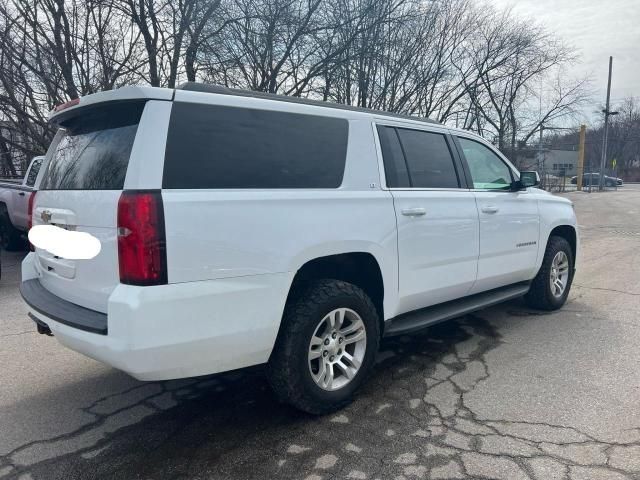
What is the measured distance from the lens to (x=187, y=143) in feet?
8.43

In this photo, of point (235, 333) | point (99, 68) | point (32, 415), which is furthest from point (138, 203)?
point (99, 68)

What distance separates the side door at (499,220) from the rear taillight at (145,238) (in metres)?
2.83

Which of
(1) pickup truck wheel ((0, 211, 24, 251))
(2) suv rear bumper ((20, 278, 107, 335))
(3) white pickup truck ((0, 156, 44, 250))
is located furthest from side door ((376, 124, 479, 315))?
(1) pickup truck wheel ((0, 211, 24, 251))

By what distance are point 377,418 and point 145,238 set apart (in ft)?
5.93

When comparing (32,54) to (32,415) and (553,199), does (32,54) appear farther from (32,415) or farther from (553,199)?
(553,199)

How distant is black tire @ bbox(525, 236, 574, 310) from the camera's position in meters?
5.23

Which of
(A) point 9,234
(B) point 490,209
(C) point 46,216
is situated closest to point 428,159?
(B) point 490,209

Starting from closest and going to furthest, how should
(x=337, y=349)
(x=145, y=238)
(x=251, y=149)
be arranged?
(x=145, y=238), (x=251, y=149), (x=337, y=349)

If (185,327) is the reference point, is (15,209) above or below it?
above

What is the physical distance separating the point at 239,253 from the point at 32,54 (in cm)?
1142

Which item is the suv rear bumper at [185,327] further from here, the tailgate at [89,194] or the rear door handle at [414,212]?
the rear door handle at [414,212]

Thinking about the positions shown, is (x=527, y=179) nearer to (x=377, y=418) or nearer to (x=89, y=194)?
(x=377, y=418)

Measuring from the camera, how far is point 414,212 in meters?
3.58

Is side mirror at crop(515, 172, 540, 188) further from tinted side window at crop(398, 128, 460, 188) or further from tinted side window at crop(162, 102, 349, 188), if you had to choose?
tinted side window at crop(162, 102, 349, 188)
